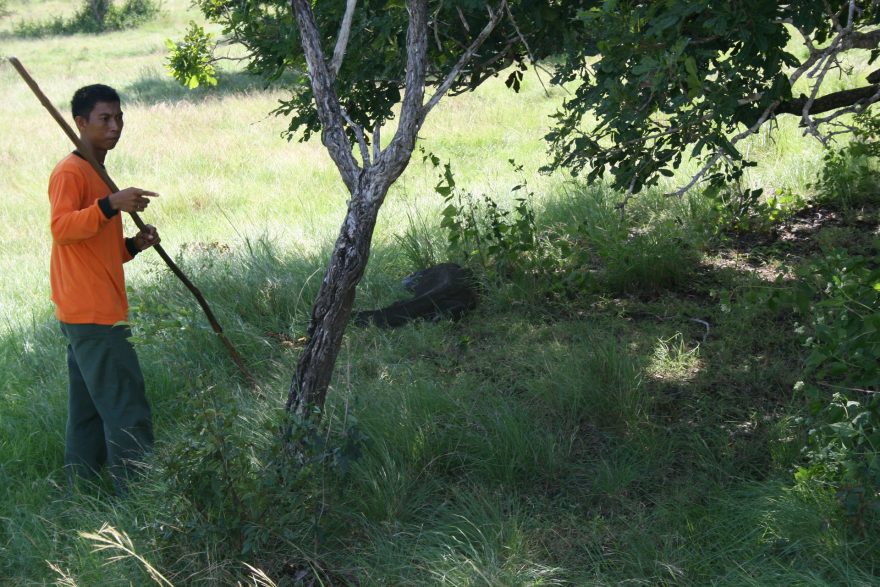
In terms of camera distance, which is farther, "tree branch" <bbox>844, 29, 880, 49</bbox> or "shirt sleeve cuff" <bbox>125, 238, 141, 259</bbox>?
"shirt sleeve cuff" <bbox>125, 238, 141, 259</bbox>

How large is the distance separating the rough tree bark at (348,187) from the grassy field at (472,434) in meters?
0.21

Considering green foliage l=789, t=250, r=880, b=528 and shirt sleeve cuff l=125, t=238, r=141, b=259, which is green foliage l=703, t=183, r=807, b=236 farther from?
shirt sleeve cuff l=125, t=238, r=141, b=259

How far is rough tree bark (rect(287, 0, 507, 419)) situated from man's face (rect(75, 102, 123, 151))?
0.95 meters

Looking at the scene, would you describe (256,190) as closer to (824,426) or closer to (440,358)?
(440,358)

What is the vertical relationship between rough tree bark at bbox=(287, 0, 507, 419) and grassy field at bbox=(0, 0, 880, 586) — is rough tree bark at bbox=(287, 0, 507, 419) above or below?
above

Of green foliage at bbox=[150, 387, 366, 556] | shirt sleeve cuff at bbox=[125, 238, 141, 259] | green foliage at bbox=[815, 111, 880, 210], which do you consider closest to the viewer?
green foliage at bbox=[150, 387, 366, 556]

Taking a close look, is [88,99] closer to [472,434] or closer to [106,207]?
[106,207]

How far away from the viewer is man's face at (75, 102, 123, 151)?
3.81m

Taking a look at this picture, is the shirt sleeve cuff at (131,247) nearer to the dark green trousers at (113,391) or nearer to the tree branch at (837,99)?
the dark green trousers at (113,391)

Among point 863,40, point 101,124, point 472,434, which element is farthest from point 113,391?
point 863,40

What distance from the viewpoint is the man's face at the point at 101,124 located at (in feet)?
12.5

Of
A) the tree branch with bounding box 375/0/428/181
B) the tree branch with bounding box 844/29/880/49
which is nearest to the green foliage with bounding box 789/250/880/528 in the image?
the tree branch with bounding box 844/29/880/49

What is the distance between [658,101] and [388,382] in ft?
6.44

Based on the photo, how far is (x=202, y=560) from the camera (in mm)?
3146
